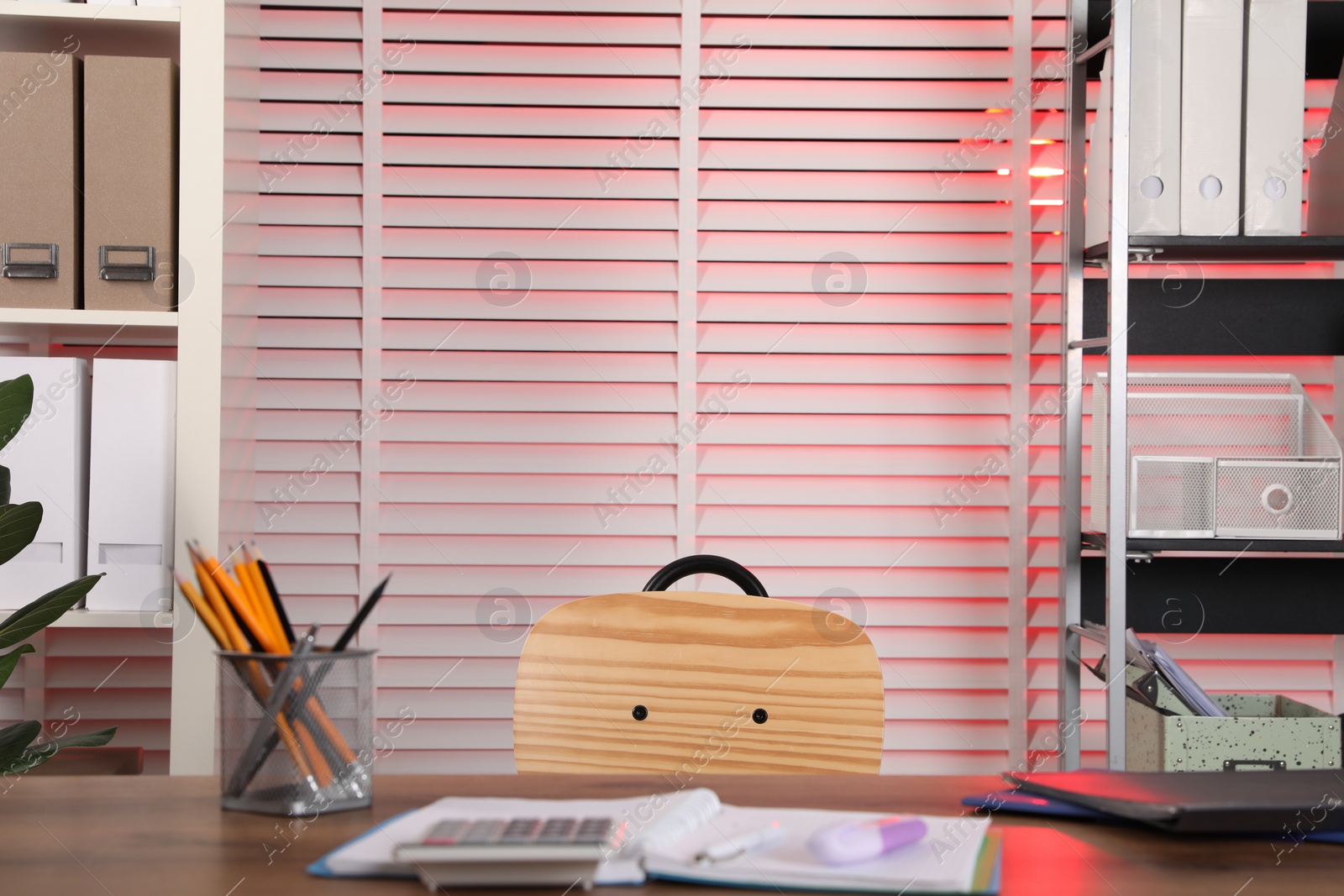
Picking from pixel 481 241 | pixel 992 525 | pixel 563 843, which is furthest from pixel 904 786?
pixel 481 241

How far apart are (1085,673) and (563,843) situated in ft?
6.32

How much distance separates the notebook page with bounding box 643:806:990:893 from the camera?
1.96 ft

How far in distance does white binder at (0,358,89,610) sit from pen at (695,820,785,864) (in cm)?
135

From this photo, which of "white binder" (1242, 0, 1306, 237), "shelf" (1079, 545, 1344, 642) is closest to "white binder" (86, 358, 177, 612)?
"shelf" (1079, 545, 1344, 642)

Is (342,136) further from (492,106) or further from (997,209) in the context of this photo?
(997,209)

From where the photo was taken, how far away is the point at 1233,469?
187 cm

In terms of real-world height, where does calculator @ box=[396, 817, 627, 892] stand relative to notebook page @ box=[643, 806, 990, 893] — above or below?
above

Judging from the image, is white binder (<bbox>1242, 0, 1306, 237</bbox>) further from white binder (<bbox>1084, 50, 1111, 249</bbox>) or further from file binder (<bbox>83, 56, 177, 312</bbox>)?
file binder (<bbox>83, 56, 177, 312</bbox>)

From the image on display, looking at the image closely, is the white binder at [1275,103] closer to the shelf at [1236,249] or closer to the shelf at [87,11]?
the shelf at [1236,249]

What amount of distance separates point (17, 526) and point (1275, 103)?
2095 mm

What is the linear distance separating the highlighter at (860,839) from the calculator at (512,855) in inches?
4.9

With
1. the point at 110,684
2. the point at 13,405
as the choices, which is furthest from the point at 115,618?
the point at 110,684

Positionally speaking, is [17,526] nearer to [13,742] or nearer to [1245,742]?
[13,742]

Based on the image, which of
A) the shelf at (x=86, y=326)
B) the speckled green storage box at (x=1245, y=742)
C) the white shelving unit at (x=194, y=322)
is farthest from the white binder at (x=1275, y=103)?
the shelf at (x=86, y=326)
